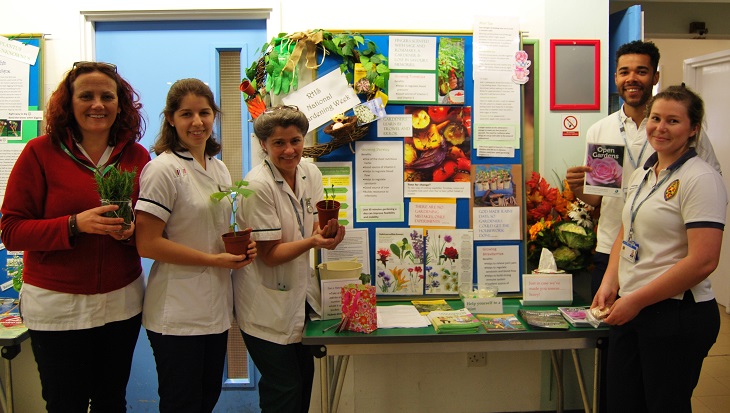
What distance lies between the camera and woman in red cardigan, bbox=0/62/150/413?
68.1 inches

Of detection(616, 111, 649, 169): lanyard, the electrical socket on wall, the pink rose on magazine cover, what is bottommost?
the electrical socket on wall

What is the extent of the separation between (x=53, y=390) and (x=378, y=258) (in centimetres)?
143

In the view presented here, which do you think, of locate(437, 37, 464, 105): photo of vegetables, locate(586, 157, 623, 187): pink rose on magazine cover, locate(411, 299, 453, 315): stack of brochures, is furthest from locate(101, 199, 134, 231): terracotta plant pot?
locate(586, 157, 623, 187): pink rose on magazine cover

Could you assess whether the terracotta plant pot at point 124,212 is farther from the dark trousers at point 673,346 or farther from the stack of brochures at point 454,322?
the dark trousers at point 673,346

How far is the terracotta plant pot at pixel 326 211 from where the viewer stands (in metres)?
1.92

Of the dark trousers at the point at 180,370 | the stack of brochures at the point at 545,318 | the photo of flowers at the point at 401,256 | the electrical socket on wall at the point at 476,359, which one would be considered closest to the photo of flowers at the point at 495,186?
the photo of flowers at the point at 401,256

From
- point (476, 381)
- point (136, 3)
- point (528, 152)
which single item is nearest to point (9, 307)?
point (136, 3)

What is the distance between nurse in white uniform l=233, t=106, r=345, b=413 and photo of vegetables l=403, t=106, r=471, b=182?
29.0 inches

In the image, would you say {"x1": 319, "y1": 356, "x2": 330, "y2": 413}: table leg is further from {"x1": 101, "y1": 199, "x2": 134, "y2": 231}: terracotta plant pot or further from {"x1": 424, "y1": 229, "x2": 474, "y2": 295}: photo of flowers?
{"x1": 101, "y1": 199, "x2": 134, "y2": 231}: terracotta plant pot

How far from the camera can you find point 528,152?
2.68m

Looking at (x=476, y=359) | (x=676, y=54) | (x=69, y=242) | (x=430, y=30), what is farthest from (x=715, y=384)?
(x=676, y=54)

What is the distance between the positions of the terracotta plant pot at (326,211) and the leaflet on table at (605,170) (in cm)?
107

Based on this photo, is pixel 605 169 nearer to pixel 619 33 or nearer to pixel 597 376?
pixel 597 376

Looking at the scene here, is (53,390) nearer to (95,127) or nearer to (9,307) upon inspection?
(95,127)
